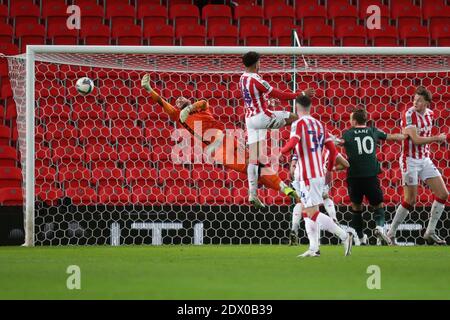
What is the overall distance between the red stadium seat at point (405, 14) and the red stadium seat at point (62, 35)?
5291mm

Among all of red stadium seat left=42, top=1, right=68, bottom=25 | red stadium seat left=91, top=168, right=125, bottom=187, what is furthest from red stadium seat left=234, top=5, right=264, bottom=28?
red stadium seat left=91, top=168, right=125, bottom=187

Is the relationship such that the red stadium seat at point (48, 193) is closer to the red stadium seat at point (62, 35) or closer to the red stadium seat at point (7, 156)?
the red stadium seat at point (7, 156)

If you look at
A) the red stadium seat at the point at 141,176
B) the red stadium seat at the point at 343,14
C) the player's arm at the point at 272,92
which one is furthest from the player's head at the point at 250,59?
the red stadium seat at the point at 343,14

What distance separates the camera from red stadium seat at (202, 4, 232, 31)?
14.9m

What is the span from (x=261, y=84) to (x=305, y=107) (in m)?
1.29

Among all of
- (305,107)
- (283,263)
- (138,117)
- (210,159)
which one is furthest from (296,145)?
(138,117)

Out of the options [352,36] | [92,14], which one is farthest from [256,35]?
[92,14]

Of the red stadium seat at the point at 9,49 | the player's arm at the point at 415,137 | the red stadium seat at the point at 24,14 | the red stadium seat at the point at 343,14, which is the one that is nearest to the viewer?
the player's arm at the point at 415,137

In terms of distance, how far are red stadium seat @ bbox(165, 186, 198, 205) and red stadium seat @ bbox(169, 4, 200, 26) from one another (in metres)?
3.78

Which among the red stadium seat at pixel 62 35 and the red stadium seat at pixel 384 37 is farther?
the red stadium seat at pixel 384 37

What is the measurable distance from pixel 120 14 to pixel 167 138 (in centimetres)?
345

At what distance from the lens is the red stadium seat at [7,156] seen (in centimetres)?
1222

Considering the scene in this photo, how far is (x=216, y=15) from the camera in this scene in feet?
49.4

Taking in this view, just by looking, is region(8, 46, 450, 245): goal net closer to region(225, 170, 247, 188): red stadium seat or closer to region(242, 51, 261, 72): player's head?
region(225, 170, 247, 188): red stadium seat
